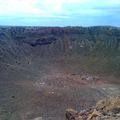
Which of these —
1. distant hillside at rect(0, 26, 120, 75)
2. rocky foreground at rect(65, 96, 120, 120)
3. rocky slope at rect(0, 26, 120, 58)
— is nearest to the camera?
rocky foreground at rect(65, 96, 120, 120)

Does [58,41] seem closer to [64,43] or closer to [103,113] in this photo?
[64,43]

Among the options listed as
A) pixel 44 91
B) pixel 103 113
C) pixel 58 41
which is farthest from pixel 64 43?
pixel 103 113

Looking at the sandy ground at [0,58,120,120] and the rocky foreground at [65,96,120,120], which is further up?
the rocky foreground at [65,96,120,120]

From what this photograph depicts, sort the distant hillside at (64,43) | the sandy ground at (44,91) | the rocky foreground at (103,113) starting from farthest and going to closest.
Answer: the distant hillside at (64,43) < the sandy ground at (44,91) < the rocky foreground at (103,113)

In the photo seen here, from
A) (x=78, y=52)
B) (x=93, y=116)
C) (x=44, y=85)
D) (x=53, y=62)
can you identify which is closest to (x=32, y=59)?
(x=53, y=62)

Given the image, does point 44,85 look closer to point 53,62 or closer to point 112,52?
point 53,62

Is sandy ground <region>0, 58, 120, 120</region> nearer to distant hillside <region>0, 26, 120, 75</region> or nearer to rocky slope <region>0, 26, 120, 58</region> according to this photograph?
distant hillside <region>0, 26, 120, 75</region>

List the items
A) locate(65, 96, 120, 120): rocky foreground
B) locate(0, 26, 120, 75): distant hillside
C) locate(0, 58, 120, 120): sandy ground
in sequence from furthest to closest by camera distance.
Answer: locate(0, 26, 120, 75): distant hillside
locate(0, 58, 120, 120): sandy ground
locate(65, 96, 120, 120): rocky foreground

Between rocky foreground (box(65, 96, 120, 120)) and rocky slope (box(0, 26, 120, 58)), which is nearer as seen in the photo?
rocky foreground (box(65, 96, 120, 120))

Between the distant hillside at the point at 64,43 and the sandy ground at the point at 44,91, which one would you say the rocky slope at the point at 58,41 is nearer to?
the distant hillside at the point at 64,43

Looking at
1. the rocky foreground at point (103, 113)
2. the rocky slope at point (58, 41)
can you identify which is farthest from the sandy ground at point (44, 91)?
the rocky foreground at point (103, 113)

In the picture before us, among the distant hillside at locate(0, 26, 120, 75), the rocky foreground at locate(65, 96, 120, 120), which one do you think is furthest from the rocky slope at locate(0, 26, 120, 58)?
the rocky foreground at locate(65, 96, 120, 120)
